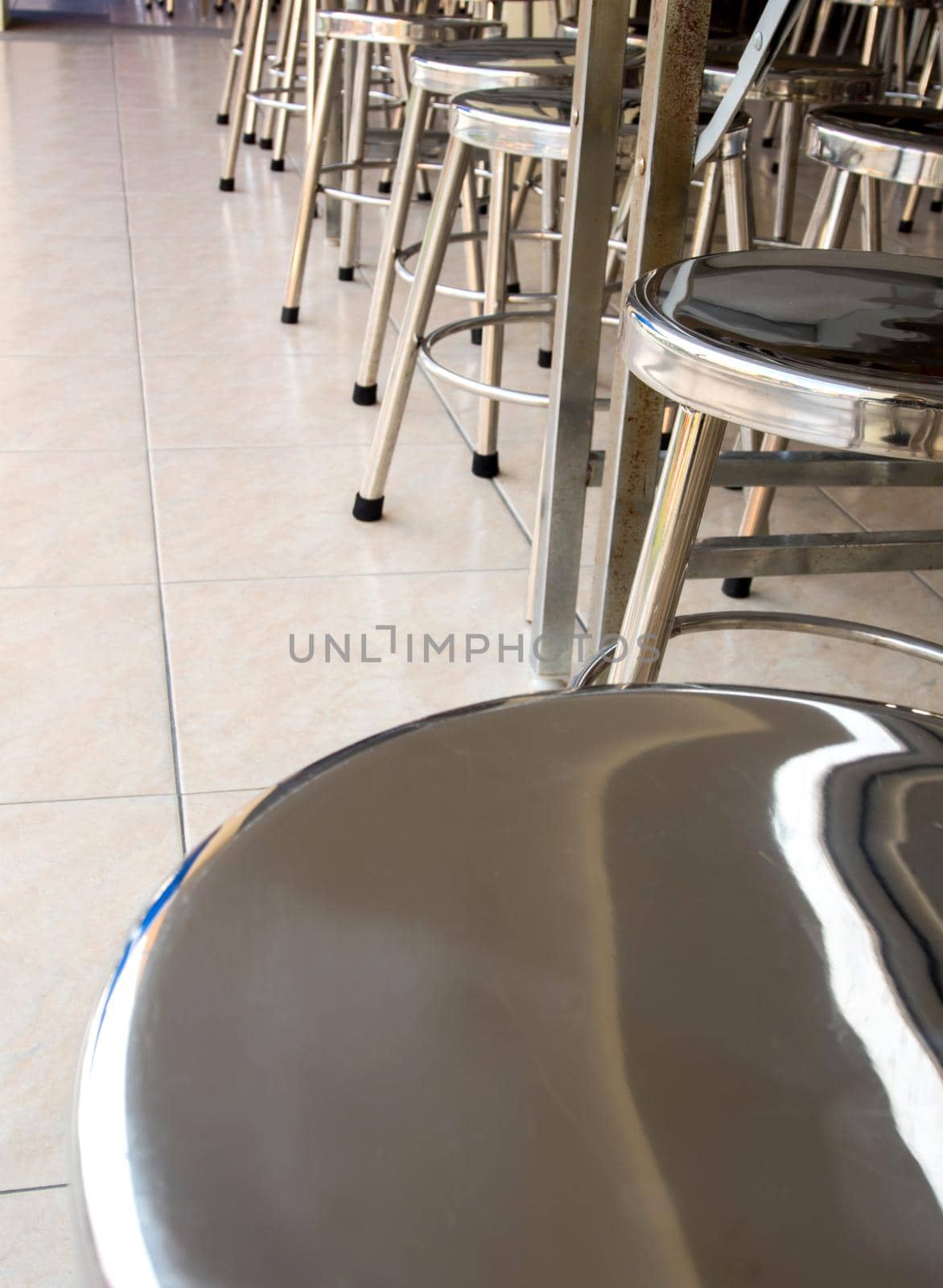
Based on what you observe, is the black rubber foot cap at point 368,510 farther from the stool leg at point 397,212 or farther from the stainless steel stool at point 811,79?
the stainless steel stool at point 811,79

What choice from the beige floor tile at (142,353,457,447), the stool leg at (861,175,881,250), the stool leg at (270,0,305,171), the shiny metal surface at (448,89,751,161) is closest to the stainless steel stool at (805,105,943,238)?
the shiny metal surface at (448,89,751,161)

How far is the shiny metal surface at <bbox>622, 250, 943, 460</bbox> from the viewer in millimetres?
679

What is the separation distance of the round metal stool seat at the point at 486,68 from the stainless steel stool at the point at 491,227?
0.31 ft

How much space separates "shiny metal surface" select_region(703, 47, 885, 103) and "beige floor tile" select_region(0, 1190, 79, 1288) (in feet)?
5.59

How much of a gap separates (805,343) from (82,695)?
3.24ft

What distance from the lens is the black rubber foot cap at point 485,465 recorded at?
204cm

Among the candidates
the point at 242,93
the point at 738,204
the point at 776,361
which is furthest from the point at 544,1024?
the point at 242,93

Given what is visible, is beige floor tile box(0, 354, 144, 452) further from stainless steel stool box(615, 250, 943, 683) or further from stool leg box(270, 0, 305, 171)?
stool leg box(270, 0, 305, 171)

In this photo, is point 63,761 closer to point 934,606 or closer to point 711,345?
point 711,345

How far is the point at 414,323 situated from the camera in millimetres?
1707

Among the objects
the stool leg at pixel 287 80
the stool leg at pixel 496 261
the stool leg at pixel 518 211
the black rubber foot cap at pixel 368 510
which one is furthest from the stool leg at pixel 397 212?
the stool leg at pixel 287 80

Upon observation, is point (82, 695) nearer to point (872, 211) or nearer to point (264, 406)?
point (264, 406)

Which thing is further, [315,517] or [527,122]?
[315,517]

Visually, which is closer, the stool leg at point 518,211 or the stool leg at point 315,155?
the stool leg at point 315,155
